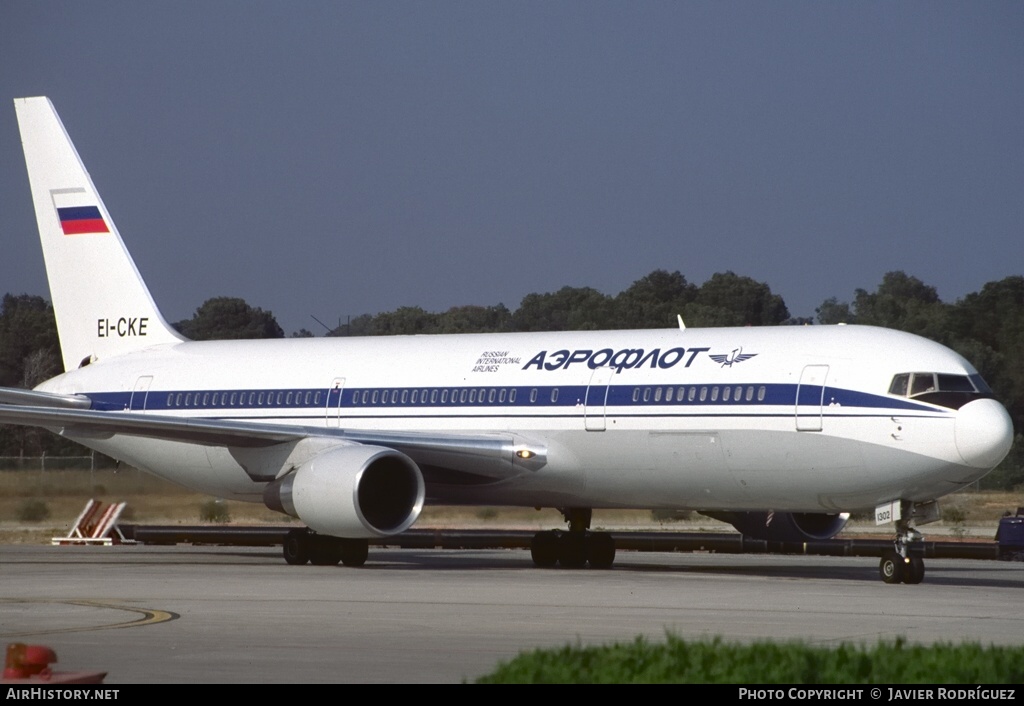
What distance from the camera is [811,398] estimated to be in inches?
947

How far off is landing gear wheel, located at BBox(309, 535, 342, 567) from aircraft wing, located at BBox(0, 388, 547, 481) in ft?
5.40

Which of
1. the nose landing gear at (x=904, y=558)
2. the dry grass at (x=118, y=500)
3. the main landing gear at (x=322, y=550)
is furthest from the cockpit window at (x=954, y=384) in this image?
the dry grass at (x=118, y=500)

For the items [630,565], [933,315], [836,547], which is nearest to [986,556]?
[836,547]

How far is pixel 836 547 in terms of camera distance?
111 feet

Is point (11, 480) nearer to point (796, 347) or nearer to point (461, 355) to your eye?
point (461, 355)

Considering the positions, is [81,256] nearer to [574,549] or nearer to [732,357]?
[574,549]

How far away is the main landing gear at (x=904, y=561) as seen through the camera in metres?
23.2

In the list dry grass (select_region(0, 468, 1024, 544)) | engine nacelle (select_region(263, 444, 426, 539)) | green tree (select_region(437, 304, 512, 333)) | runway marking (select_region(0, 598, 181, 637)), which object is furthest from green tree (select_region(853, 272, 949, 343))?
runway marking (select_region(0, 598, 181, 637))

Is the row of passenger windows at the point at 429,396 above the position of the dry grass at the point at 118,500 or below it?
above

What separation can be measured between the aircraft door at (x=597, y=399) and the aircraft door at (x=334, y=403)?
530 centimetres

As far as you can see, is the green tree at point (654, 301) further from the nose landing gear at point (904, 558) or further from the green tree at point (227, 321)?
the nose landing gear at point (904, 558)

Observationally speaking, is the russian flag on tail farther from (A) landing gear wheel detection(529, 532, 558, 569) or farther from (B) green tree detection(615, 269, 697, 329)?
(B) green tree detection(615, 269, 697, 329)

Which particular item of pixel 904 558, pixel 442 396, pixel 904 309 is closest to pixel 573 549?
pixel 442 396
